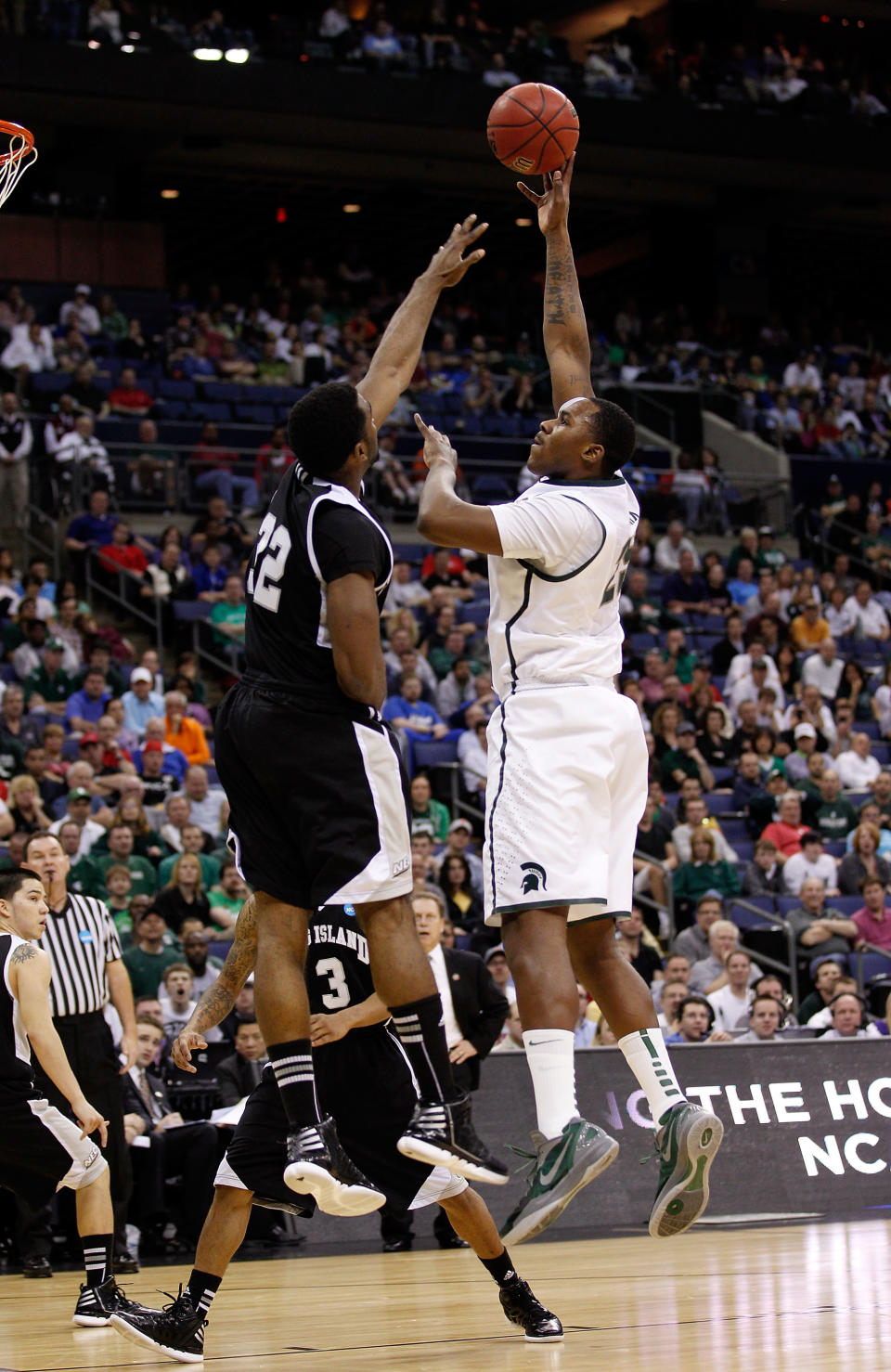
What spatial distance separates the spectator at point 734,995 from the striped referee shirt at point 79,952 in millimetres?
4794

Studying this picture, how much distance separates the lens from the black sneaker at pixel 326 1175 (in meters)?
4.76

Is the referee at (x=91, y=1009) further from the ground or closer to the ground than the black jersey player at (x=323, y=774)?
closer to the ground

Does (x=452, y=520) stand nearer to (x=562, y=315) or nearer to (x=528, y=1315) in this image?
(x=562, y=315)

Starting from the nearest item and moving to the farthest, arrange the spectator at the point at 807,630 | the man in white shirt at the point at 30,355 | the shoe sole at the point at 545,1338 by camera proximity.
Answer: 1. the shoe sole at the point at 545,1338
2. the spectator at the point at 807,630
3. the man in white shirt at the point at 30,355

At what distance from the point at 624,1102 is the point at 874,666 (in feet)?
36.4

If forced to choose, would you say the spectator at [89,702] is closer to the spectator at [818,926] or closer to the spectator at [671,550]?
the spectator at [818,926]

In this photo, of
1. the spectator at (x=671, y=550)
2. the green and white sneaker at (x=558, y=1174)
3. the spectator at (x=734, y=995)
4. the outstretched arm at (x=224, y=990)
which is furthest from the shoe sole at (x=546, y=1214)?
the spectator at (x=671, y=550)

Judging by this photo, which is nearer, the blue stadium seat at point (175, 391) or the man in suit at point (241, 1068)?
the man in suit at point (241, 1068)

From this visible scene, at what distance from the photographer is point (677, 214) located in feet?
96.0

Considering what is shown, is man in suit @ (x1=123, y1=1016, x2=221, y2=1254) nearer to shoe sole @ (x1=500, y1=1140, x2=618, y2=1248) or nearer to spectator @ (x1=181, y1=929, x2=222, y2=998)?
spectator @ (x1=181, y1=929, x2=222, y2=998)

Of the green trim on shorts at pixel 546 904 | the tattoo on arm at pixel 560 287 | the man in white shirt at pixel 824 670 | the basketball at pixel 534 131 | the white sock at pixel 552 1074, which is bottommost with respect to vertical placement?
the man in white shirt at pixel 824 670

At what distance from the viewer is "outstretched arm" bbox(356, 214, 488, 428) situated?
562 cm

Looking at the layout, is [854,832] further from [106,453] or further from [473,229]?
[473,229]

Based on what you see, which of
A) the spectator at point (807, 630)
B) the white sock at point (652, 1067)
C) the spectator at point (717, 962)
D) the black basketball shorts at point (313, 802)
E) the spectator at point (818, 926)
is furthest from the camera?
the spectator at point (807, 630)
